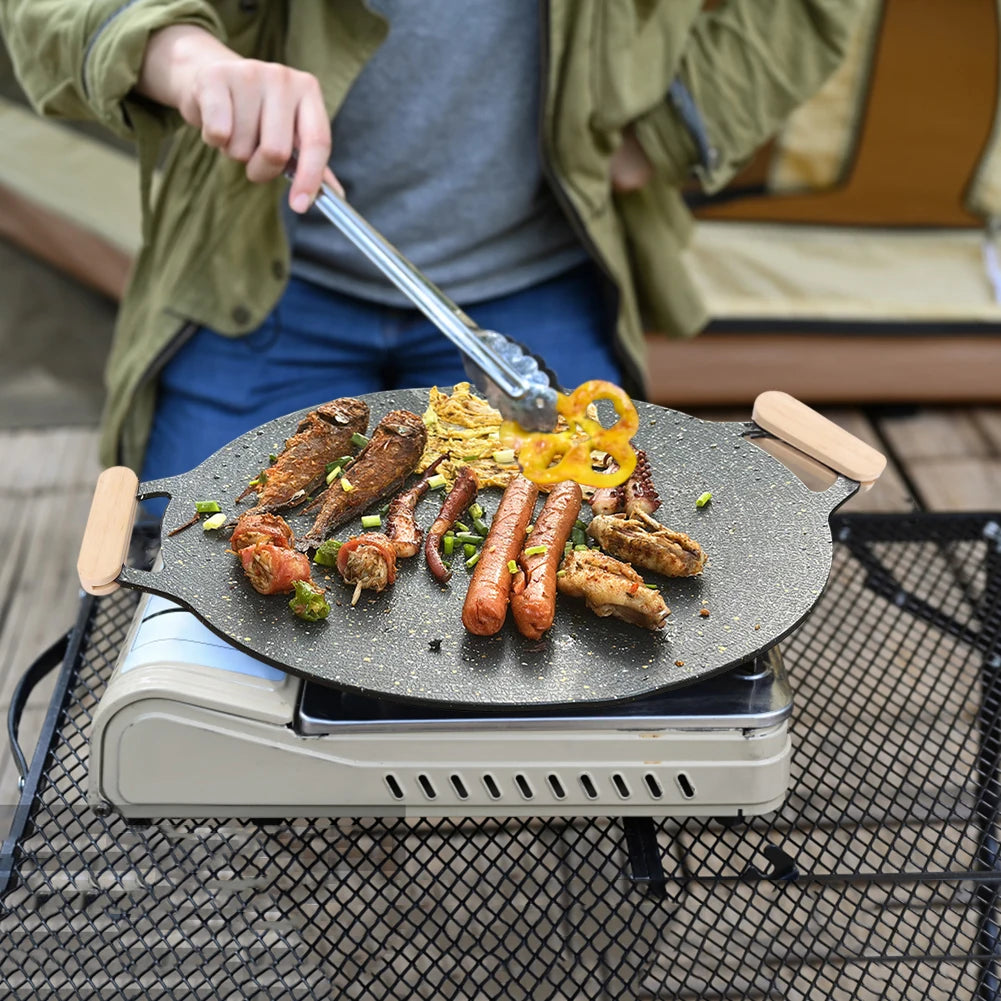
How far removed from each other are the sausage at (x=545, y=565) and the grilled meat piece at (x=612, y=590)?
26 millimetres

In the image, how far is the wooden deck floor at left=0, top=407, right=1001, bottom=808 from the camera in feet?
8.80

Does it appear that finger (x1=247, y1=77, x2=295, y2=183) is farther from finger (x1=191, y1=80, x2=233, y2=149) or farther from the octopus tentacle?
the octopus tentacle

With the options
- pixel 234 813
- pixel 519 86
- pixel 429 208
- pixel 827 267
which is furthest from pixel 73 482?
pixel 827 267

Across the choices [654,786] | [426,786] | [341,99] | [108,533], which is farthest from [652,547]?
[341,99]

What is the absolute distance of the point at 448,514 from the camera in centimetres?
144

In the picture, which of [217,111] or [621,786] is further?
[217,111]

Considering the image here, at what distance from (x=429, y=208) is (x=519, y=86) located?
0.97ft

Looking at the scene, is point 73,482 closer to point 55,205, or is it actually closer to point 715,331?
point 55,205

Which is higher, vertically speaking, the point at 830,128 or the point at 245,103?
the point at 245,103

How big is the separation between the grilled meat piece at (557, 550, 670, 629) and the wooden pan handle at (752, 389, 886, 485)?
37 centimetres

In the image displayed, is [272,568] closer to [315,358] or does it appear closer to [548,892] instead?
[548,892]

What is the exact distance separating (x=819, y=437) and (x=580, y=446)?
1.36ft

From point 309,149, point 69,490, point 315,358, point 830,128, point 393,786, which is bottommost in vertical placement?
point 69,490

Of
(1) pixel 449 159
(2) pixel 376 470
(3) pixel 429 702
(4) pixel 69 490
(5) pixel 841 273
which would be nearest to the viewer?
(3) pixel 429 702
